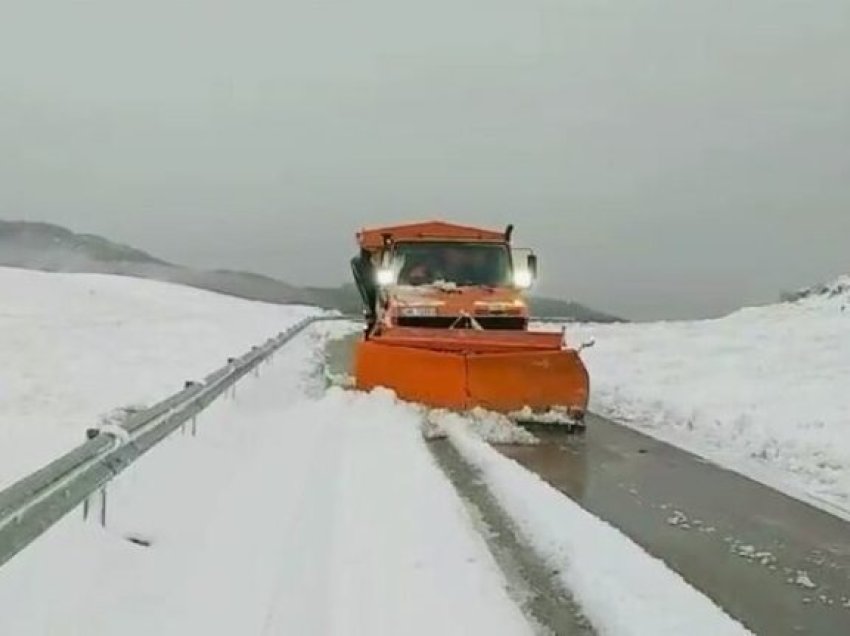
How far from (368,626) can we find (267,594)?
73 centimetres

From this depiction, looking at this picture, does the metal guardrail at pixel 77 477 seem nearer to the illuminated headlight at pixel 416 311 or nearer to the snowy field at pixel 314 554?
the snowy field at pixel 314 554

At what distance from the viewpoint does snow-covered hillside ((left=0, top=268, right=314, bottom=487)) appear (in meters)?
11.5

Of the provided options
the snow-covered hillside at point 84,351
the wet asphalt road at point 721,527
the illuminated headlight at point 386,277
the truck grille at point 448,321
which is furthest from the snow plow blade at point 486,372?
the snow-covered hillside at point 84,351

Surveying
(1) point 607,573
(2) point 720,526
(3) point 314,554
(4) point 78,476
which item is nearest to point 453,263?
(2) point 720,526

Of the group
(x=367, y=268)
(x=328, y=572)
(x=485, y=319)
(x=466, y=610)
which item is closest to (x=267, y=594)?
(x=328, y=572)

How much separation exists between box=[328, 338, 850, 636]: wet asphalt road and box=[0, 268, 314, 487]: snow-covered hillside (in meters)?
4.46

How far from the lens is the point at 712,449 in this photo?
1201 cm

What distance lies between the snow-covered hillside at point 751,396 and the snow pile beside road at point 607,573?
2.53 metres

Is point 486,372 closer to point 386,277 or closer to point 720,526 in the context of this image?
point 386,277

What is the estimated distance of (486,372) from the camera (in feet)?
43.5

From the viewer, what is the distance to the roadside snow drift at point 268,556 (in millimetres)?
4930

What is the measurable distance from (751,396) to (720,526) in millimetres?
9525

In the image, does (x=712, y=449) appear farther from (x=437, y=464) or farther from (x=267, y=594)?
(x=267, y=594)

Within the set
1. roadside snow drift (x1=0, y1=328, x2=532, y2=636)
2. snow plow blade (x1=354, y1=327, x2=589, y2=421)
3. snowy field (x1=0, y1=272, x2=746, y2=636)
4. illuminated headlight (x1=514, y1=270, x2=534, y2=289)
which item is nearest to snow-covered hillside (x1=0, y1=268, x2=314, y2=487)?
snowy field (x1=0, y1=272, x2=746, y2=636)
